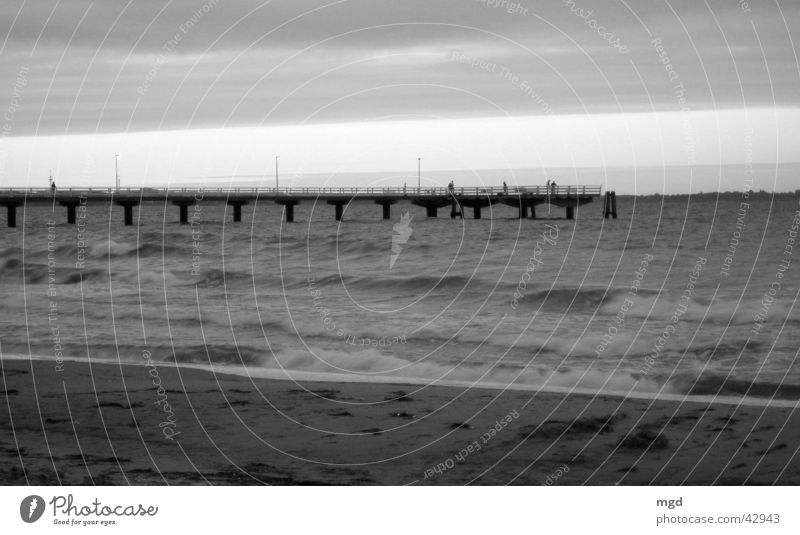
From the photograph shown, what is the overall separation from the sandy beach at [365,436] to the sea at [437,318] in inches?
49.0

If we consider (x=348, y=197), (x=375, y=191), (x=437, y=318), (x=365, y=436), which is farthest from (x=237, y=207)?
(x=365, y=436)

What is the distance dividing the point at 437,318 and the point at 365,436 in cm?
1000

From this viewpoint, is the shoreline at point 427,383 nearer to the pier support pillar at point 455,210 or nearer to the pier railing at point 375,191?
the pier railing at point 375,191

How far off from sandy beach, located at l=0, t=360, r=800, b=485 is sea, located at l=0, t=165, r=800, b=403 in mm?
1246

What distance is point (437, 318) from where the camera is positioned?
18906 mm

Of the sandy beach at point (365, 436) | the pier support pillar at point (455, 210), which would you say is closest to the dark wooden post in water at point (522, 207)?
the pier support pillar at point (455, 210)

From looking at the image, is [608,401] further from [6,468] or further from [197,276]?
[197,276]

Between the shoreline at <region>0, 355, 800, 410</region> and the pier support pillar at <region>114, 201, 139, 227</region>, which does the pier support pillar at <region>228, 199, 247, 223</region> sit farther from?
the shoreline at <region>0, 355, 800, 410</region>

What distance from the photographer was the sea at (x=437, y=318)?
12.9 meters

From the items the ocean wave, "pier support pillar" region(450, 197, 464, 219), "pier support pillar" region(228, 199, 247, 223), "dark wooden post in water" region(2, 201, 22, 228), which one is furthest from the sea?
"pier support pillar" region(450, 197, 464, 219)

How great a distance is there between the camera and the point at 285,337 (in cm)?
1591

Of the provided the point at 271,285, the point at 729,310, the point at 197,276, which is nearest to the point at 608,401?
the point at 729,310
